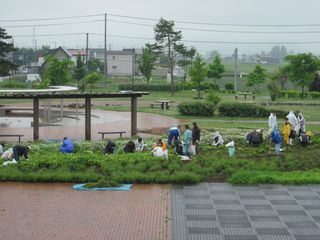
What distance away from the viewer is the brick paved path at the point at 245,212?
13828mm

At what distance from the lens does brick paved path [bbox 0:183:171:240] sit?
1363cm

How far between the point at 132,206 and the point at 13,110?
30.4 m

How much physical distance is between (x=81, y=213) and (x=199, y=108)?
83.1ft

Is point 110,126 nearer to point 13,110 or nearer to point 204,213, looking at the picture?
point 13,110

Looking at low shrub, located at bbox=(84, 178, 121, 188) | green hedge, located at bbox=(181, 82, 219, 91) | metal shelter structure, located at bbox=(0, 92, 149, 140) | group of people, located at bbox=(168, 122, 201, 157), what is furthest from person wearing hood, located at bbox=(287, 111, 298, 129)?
green hedge, located at bbox=(181, 82, 219, 91)

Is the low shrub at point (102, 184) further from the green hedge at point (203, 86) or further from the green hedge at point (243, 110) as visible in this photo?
the green hedge at point (203, 86)

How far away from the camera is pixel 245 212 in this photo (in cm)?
1566

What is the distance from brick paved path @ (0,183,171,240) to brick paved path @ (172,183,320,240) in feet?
1.74

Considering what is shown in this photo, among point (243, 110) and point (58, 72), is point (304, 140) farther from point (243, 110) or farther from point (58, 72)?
point (58, 72)

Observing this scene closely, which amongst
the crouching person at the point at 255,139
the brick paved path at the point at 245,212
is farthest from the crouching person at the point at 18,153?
the crouching person at the point at 255,139

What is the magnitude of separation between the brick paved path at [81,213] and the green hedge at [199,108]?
21778 mm

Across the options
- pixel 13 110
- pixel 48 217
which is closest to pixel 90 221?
pixel 48 217

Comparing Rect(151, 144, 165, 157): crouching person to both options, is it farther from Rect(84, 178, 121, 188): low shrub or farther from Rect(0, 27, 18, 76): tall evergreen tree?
Rect(0, 27, 18, 76): tall evergreen tree

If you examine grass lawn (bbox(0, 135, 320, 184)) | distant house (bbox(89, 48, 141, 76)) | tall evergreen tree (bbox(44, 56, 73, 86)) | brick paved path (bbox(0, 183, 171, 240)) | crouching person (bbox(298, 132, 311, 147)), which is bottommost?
brick paved path (bbox(0, 183, 171, 240))
